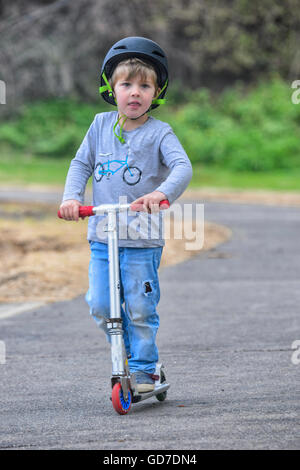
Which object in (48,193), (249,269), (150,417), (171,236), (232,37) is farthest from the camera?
(232,37)

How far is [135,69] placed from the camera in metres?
4.34

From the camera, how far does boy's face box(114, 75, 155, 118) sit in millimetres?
4348

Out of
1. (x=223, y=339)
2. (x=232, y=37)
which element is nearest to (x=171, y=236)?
(x=223, y=339)

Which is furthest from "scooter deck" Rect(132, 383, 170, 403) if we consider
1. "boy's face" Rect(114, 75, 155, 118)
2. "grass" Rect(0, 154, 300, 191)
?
"grass" Rect(0, 154, 300, 191)

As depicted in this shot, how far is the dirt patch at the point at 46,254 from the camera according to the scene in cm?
867

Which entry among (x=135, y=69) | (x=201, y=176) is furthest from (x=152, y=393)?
(x=201, y=176)

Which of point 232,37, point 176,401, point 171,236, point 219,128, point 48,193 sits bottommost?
point 176,401

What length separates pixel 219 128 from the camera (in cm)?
3141

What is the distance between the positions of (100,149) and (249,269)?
580cm

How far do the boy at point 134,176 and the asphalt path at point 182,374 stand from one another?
38cm

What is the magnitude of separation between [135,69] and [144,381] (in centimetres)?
151

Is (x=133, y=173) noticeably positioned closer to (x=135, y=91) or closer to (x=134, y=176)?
(x=134, y=176)

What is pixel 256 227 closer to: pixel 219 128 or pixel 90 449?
pixel 90 449

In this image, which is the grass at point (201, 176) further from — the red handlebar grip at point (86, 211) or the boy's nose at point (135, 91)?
the red handlebar grip at point (86, 211)
